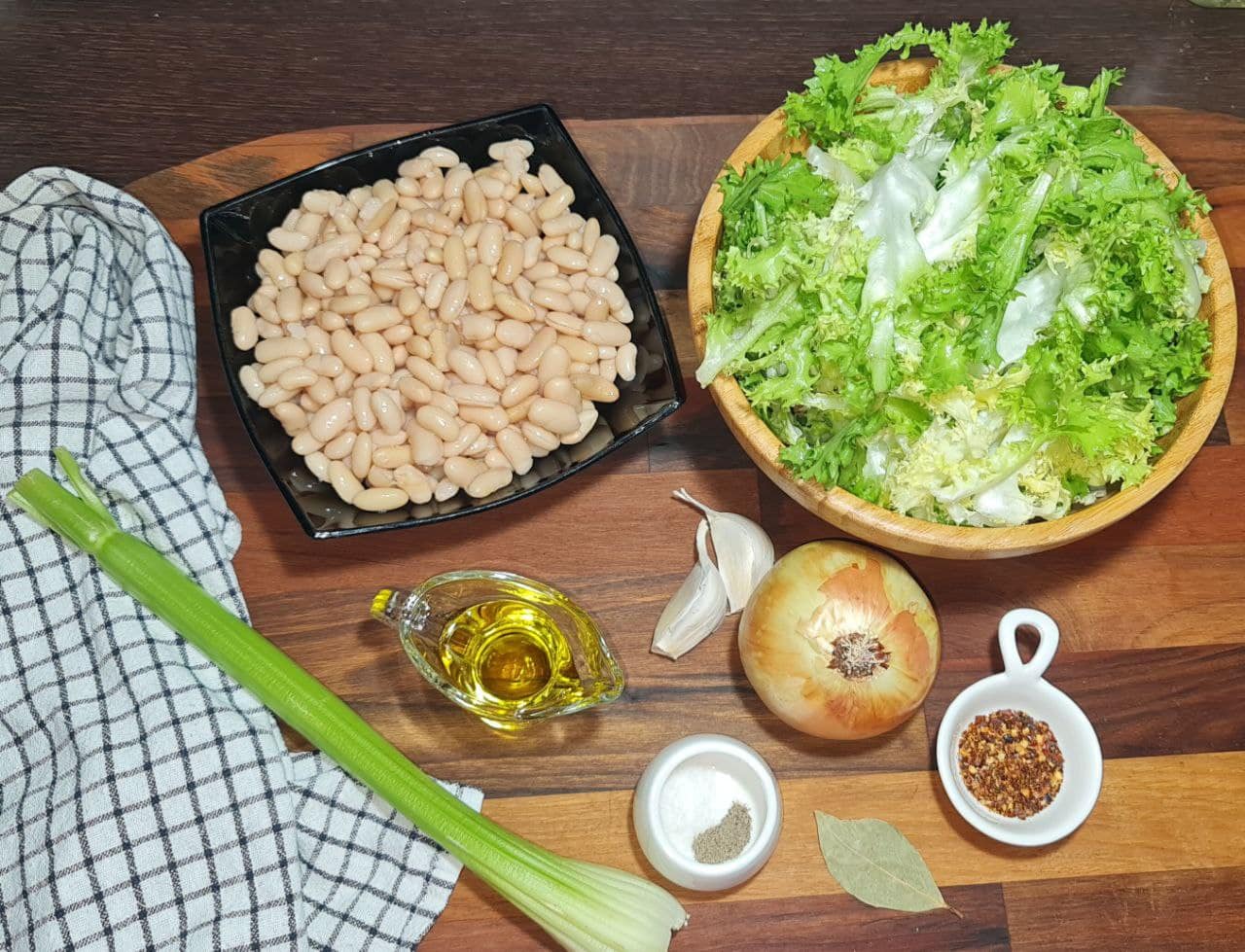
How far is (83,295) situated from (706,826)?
103 cm

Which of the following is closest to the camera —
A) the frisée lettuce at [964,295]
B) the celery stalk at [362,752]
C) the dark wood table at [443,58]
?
the frisée lettuce at [964,295]

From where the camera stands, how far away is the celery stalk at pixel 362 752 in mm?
1380

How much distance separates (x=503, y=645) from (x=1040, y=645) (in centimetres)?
66

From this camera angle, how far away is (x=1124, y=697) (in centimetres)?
152

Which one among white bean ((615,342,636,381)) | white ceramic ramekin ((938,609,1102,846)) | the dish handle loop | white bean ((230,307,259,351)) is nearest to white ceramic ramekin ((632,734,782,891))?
white ceramic ramekin ((938,609,1102,846))

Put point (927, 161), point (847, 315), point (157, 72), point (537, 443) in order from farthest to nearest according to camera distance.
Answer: point (157, 72)
point (537, 443)
point (927, 161)
point (847, 315)

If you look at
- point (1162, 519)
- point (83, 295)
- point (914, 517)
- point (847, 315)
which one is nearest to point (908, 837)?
point (914, 517)

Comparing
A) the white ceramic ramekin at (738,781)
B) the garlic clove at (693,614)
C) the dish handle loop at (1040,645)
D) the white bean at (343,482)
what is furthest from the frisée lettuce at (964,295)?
the white bean at (343,482)

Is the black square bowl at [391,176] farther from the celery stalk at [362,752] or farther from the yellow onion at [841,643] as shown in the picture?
the yellow onion at [841,643]

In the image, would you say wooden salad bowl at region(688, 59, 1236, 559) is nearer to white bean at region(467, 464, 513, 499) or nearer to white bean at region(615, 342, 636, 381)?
white bean at region(615, 342, 636, 381)

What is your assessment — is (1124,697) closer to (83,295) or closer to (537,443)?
(537,443)

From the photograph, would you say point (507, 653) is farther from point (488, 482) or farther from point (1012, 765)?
point (1012, 765)

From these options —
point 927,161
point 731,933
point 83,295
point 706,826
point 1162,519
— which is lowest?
point 731,933

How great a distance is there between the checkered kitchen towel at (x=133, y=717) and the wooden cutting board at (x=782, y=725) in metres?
0.08
